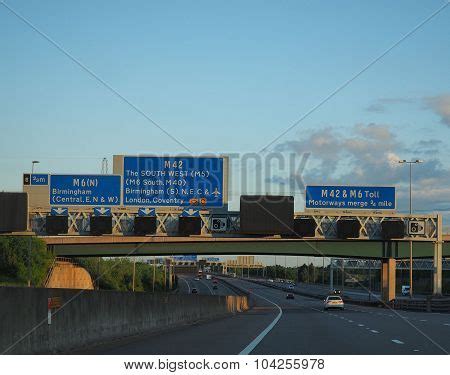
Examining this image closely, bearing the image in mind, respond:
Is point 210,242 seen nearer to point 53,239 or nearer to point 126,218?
point 53,239

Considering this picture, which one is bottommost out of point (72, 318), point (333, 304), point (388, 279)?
point (333, 304)

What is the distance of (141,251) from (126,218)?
98.3 ft

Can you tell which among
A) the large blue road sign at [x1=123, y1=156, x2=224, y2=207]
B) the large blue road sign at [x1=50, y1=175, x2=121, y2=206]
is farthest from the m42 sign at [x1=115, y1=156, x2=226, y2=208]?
the large blue road sign at [x1=50, y1=175, x2=121, y2=206]

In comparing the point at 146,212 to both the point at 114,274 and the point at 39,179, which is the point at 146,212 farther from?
the point at 114,274

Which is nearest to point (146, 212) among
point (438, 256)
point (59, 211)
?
point (59, 211)

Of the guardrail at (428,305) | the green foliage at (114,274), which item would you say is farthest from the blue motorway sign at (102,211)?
the green foliage at (114,274)

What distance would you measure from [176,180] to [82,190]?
521 centimetres

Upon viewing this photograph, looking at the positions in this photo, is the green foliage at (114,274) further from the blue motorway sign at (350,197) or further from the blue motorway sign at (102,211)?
the blue motorway sign at (350,197)

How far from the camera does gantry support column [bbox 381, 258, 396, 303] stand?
65375 mm

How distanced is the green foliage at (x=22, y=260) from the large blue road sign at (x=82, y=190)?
1922 inches

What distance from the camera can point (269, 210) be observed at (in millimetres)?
45781

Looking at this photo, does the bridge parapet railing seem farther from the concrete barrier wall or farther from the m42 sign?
the concrete barrier wall

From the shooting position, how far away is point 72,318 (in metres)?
17.7
